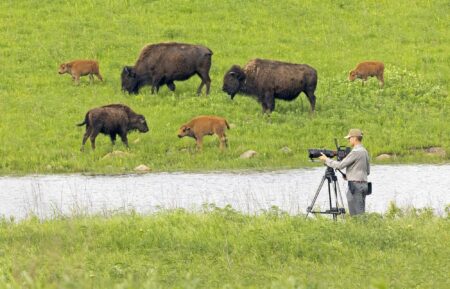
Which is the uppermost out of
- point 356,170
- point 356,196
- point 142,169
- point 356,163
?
point 356,163

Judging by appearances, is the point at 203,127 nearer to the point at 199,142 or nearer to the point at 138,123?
the point at 199,142

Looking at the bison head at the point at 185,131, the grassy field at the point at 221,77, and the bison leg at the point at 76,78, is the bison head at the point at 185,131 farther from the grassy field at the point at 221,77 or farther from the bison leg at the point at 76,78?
the bison leg at the point at 76,78

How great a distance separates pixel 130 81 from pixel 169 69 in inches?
42.7

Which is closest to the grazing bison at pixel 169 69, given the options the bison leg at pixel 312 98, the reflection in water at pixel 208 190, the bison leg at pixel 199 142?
the bison leg at pixel 312 98

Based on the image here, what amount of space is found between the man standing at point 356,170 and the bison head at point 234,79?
12270 mm

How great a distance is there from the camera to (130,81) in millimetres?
30266

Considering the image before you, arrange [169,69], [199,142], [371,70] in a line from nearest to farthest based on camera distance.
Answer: [199,142] < [371,70] < [169,69]

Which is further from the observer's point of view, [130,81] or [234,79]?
[130,81]

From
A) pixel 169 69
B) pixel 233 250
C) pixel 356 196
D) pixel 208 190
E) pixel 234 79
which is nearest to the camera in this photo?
pixel 233 250

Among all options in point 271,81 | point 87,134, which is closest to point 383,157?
point 271,81

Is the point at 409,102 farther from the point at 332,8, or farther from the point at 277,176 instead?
the point at 332,8

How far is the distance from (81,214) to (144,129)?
32.2 ft

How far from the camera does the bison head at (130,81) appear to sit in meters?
30.2

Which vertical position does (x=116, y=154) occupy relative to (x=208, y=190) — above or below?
above
